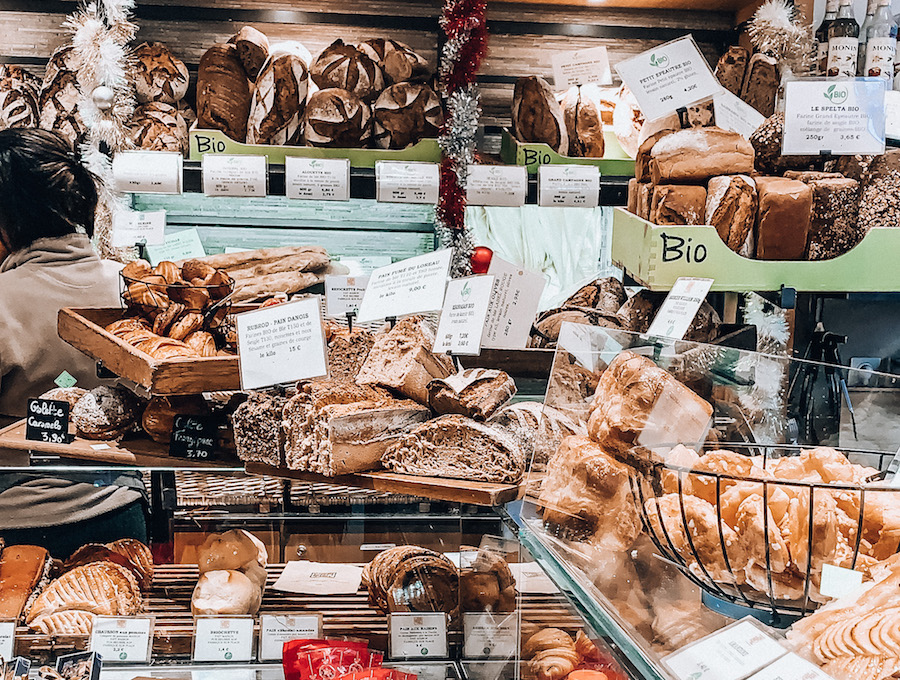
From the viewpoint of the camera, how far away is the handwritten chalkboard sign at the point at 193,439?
1.57 meters

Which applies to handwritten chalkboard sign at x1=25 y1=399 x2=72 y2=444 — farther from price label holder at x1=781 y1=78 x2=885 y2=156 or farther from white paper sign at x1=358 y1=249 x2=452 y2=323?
price label holder at x1=781 y1=78 x2=885 y2=156

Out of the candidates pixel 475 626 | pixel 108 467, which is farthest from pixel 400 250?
pixel 475 626

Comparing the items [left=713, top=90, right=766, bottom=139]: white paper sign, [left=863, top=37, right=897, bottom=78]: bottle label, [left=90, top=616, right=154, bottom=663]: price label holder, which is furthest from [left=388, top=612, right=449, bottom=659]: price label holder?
[left=863, top=37, right=897, bottom=78]: bottle label

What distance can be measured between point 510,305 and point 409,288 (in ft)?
0.79

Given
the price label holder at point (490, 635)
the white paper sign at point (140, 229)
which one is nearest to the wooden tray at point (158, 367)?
the price label holder at point (490, 635)

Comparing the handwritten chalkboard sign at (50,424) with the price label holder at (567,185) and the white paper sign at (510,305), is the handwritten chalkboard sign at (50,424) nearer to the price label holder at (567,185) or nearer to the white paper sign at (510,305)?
the white paper sign at (510,305)

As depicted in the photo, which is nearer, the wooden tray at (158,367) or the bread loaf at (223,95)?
the wooden tray at (158,367)

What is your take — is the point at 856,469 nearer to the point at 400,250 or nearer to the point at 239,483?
the point at 239,483

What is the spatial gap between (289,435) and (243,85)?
5.20ft

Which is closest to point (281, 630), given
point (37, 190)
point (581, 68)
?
point (37, 190)

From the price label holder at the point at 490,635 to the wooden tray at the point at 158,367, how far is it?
24.6 inches

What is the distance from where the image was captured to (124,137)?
2.49 m

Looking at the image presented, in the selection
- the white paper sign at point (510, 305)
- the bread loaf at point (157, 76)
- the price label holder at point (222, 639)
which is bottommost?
the price label holder at point (222, 639)

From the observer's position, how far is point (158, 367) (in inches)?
55.1
